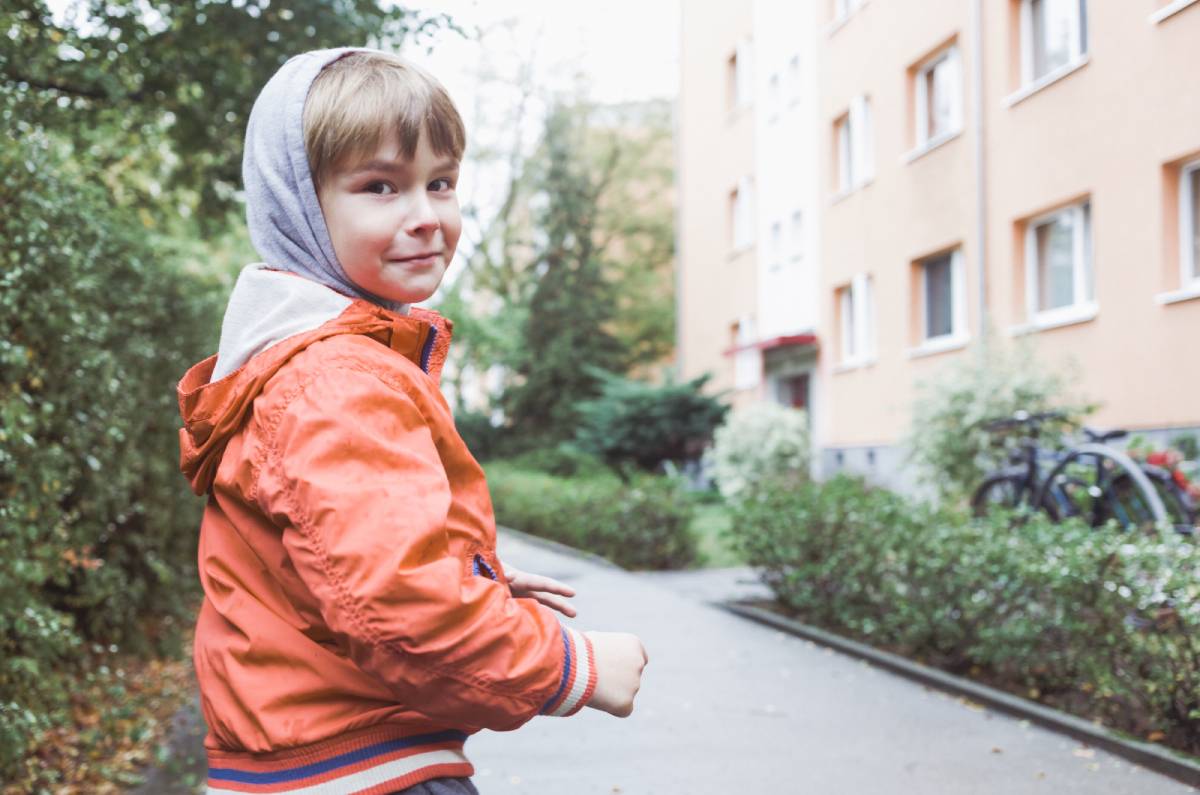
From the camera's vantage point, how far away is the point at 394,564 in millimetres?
1448

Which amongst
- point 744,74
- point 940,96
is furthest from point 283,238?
point 744,74

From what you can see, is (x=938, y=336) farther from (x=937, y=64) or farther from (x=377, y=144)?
(x=377, y=144)

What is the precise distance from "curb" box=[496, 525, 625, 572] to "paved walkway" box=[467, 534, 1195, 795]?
20.5ft

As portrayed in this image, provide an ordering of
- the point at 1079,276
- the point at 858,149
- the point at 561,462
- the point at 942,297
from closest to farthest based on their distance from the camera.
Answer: the point at 1079,276 < the point at 942,297 < the point at 858,149 < the point at 561,462

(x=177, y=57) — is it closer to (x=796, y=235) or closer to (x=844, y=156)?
(x=844, y=156)

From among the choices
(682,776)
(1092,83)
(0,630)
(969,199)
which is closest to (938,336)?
(969,199)

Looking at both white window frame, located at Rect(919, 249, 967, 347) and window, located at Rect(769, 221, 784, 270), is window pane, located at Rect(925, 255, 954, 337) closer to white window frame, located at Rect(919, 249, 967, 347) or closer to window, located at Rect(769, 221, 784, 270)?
white window frame, located at Rect(919, 249, 967, 347)

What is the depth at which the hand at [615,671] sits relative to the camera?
164cm

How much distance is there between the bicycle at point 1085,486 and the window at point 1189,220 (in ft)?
6.81

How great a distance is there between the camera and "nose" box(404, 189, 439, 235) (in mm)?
1744

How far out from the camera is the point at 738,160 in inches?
1120

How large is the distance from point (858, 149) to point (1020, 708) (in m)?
15.8

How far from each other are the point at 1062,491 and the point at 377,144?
28.9 ft

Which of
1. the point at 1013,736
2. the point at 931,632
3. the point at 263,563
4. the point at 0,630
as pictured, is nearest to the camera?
the point at 263,563
